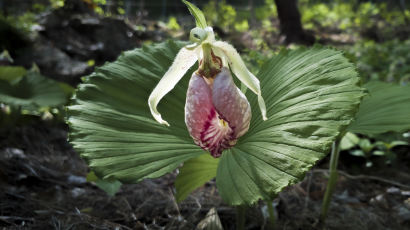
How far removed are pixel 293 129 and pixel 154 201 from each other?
851 millimetres

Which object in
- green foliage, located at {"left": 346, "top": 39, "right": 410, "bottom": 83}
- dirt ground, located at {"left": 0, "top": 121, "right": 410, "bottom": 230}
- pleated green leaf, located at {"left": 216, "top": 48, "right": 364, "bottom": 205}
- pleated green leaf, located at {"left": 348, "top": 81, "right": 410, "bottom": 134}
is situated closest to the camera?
pleated green leaf, located at {"left": 216, "top": 48, "right": 364, "bottom": 205}

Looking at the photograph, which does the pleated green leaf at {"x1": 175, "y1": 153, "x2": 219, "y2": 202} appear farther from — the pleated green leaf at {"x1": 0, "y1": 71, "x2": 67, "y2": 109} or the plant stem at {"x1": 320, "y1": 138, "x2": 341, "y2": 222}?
the pleated green leaf at {"x1": 0, "y1": 71, "x2": 67, "y2": 109}

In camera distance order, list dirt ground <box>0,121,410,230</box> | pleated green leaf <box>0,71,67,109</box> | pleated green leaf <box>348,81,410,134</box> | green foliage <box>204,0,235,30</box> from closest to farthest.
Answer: pleated green leaf <box>348,81,410,134</box> → dirt ground <box>0,121,410,230</box> → pleated green leaf <box>0,71,67,109</box> → green foliage <box>204,0,235,30</box>

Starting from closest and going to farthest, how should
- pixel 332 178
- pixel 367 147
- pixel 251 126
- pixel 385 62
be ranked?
pixel 251 126 < pixel 332 178 < pixel 367 147 < pixel 385 62

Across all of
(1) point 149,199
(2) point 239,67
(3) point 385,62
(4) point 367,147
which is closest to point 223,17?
(3) point 385,62

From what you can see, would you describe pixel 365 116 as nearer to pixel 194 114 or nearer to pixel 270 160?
pixel 270 160

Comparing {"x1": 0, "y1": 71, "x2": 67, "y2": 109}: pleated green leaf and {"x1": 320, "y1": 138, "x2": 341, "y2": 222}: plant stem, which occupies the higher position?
{"x1": 320, "y1": 138, "x2": 341, "y2": 222}: plant stem

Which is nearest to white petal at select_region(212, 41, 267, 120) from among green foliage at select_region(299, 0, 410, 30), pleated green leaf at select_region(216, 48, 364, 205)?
pleated green leaf at select_region(216, 48, 364, 205)

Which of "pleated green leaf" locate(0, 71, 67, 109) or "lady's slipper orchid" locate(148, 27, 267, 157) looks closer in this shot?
"lady's slipper orchid" locate(148, 27, 267, 157)

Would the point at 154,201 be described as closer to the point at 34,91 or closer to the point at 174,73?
the point at 174,73

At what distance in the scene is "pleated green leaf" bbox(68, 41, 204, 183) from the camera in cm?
82

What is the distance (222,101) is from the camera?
77cm

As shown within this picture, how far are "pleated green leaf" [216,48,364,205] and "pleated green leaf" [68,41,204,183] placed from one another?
6.2 inches

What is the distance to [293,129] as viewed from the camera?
30.6 inches
